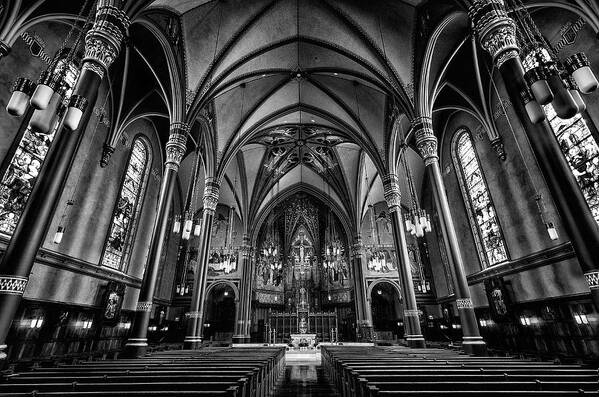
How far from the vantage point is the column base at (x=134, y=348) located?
811 centimetres

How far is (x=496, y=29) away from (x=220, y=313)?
25.7 m

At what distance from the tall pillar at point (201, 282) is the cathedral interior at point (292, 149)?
103 mm

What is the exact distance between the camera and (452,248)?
9312 mm

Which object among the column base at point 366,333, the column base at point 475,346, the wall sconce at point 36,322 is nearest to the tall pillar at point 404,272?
the column base at point 475,346

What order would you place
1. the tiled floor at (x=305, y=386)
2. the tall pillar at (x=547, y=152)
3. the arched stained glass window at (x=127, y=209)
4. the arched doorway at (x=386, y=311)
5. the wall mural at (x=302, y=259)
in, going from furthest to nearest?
1. the wall mural at (x=302, y=259)
2. the arched doorway at (x=386, y=311)
3. the arched stained glass window at (x=127, y=209)
4. the tiled floor at (x=305, y=386)
5. the tall pillar at (x=547, y=152)

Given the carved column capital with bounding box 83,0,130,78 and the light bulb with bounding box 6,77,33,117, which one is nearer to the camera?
the light bulb with bounding box 6,77,33,117

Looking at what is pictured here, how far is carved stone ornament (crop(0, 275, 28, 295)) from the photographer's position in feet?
14.7

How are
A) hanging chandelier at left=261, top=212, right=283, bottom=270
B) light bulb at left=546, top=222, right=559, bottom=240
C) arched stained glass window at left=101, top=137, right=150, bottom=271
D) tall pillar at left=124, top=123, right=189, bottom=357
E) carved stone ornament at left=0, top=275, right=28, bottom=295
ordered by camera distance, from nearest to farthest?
carved stone ornament at left=0, top=275, right=28, bottom=295, tall pillar at left=124, top=123, right=189, bottom=357, light bulb at left=546, top=222, right=559, bottom=240, arched stained glass window at left=101, top=137, right=150, bottom=271, hanging chandelier at left=261, top=212, right=283, bottom=270

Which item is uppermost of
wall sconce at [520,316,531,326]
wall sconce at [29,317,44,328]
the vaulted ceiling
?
the vaulted ceiling

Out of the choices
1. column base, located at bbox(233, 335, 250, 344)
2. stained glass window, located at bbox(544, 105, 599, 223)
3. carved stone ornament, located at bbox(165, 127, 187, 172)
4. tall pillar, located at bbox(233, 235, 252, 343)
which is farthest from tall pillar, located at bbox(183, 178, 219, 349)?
stained glass window, located at bbox(544, 105, 599, 223)

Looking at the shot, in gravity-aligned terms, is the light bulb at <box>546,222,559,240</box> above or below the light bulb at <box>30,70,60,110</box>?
below

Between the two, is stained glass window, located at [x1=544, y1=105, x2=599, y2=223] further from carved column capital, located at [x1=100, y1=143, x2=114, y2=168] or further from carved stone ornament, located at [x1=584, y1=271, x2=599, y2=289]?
carved column capital, located at [x1=100, y1=143, x2=114, y2=168]

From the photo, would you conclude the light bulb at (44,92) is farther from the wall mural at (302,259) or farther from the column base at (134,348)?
the wall mural at (302,259)

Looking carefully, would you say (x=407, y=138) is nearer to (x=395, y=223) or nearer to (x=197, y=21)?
(x=395, y=223)
